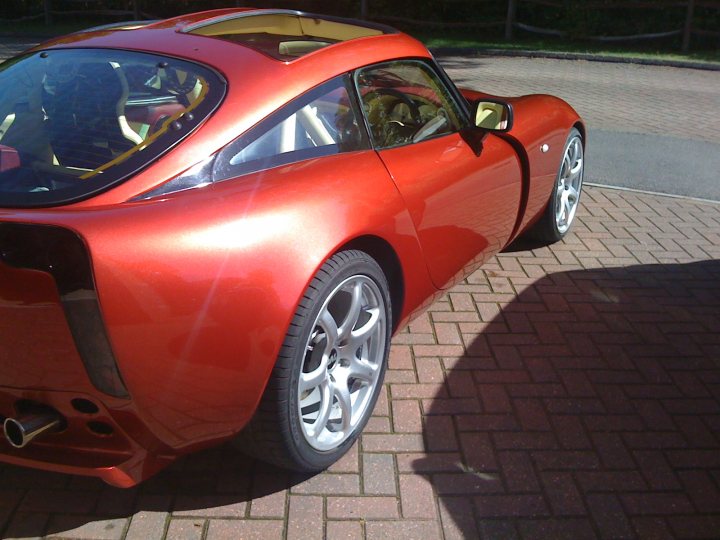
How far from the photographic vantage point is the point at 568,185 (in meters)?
4.90

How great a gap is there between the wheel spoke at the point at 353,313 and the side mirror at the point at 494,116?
1308 millimetres

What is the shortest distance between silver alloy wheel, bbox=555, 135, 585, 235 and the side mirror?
1.00m

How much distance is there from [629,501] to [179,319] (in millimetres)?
1675

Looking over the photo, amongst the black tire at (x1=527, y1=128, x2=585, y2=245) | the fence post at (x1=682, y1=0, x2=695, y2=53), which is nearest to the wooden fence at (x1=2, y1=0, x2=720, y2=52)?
the fence post at (x1=682, y1=0, x2=695, y2=53)

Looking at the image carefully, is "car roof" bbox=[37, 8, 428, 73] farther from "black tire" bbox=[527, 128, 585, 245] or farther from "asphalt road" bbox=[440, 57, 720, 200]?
"asphalt road" bbox=[440, 57, 720, 200]

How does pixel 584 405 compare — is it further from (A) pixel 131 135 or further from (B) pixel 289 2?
(B) pixel 289 2

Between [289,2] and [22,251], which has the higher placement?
[22,251]

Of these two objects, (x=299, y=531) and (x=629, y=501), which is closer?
(x=299, y=531)

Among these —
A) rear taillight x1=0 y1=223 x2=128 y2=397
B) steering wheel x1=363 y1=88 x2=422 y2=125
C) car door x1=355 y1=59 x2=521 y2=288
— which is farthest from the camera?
steering wheel x1=363 y1=88 x2=422 y2=125

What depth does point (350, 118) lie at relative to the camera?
9.29 feet

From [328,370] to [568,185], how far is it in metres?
2.85

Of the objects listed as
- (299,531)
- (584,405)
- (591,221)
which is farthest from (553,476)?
(591,221)

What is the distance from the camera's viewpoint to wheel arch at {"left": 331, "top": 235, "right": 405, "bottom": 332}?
8.58 ft

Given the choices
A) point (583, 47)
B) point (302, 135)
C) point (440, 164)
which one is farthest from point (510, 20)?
point (302, 135)
